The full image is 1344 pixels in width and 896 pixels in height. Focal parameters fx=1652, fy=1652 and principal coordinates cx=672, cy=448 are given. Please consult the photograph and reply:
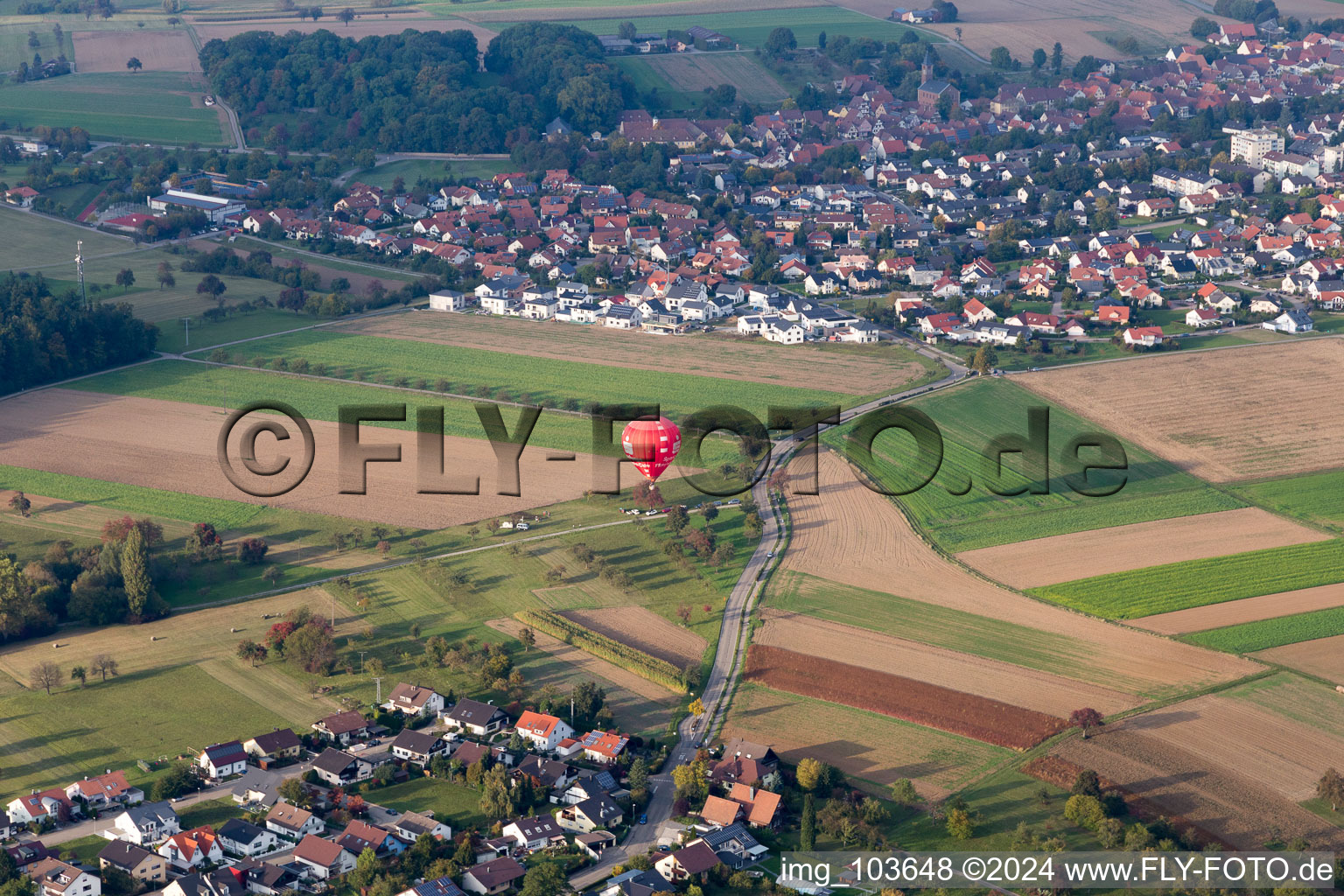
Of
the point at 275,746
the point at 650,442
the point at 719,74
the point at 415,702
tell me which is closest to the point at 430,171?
the point at 719,74

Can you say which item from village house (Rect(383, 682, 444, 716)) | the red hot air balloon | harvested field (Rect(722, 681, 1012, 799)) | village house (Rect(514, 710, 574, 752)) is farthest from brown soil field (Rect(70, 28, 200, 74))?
harvested field (Rect(722, 681, 1012, 799))

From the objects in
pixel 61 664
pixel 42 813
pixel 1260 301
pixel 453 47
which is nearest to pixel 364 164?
pixel 453 47

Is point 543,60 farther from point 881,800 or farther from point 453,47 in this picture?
point 881,800

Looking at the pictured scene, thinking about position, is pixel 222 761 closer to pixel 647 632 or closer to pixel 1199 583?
pixel 647 632

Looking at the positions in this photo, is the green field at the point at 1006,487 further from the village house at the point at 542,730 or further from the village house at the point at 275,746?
the village house at the point at 275,746

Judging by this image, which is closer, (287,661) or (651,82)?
(287,661)

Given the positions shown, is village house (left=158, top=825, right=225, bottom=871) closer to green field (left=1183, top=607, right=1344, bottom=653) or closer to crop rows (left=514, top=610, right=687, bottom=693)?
crop rows (left=514, top=610, right=687, bottom=693)

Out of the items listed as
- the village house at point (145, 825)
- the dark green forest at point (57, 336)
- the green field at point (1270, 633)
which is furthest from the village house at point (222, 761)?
the dark green forest at point (57, 336)
